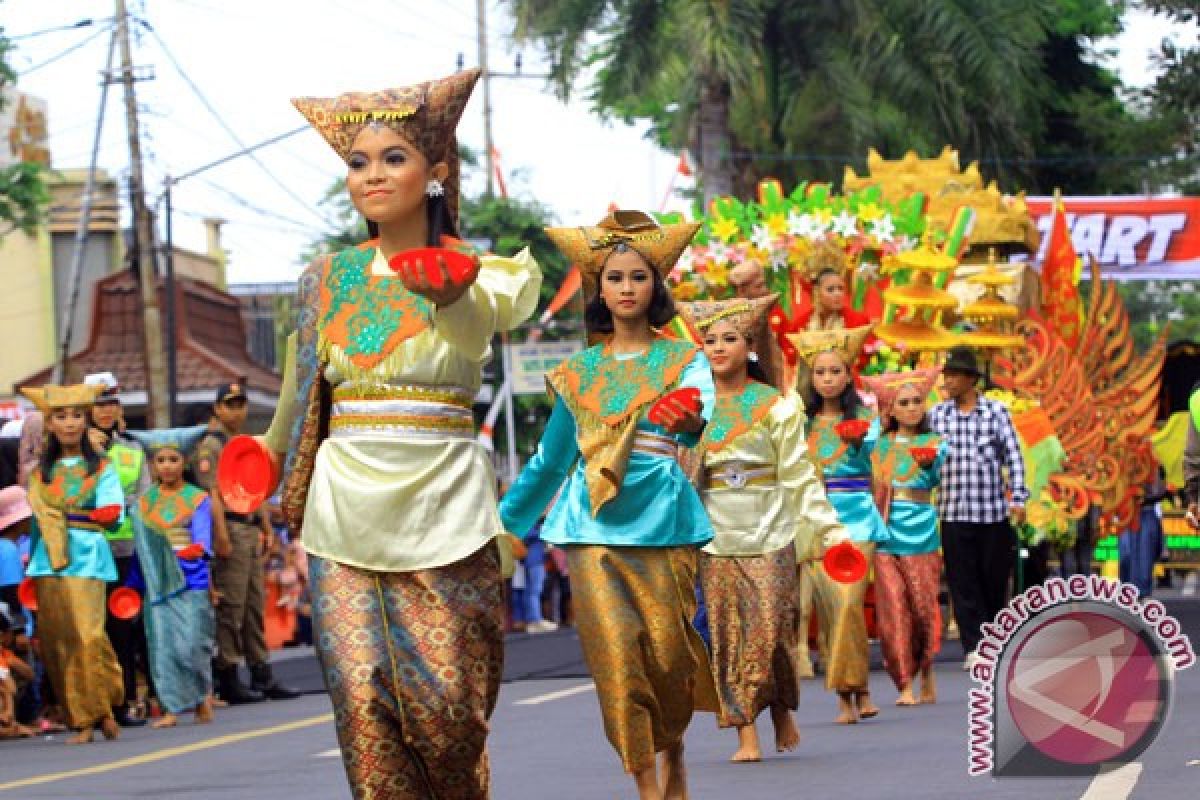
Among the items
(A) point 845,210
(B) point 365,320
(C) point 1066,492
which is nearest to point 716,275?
(A) point 845,210

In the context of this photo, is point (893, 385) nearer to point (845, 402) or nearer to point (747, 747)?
point (845, 402)

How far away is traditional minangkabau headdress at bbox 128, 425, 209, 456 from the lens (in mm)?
16125

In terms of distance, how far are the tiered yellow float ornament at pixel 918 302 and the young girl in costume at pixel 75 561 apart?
24.1 feet

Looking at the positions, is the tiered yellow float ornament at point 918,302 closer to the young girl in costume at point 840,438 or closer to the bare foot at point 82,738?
the young girl in costume at point 840,438

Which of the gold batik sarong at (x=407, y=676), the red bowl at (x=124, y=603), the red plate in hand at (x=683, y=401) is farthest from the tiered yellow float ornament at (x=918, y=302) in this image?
the gold batik sarong at (x=407, y=676)

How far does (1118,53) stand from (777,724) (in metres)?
39.7

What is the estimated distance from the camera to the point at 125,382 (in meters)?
47.9

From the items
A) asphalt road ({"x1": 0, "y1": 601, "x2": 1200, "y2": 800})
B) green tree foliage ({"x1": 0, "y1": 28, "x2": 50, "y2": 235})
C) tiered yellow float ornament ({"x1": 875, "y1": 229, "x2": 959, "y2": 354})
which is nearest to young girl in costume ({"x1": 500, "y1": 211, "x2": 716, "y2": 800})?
asphalt road ({"x1": 0, "y1": 601, "x2": 1200, "y2": 800})

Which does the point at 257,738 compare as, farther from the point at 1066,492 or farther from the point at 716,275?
the point at 1066,492

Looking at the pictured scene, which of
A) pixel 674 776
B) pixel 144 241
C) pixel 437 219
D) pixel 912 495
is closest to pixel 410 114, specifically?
pixel 437 219

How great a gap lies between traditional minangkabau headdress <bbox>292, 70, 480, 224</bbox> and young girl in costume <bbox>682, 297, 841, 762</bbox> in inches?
159

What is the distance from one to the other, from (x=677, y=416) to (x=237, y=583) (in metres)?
9.01

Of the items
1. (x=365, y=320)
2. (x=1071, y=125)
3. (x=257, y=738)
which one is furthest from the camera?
(x=1071, y=125)

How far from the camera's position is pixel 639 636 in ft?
30.1
